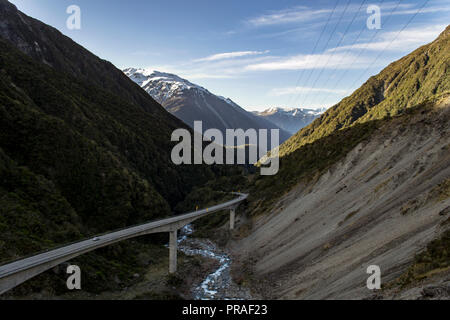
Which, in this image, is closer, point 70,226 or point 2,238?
point 2,238

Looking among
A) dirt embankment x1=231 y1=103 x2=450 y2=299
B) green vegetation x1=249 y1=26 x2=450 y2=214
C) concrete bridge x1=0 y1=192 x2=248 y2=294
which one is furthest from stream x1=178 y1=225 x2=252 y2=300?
green vegetation x1=249 y1=26 x2=450 y2=214

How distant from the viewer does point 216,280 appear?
3744 centimetres

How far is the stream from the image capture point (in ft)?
103

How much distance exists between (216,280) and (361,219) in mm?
18646

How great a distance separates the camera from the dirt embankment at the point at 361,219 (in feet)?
73.1

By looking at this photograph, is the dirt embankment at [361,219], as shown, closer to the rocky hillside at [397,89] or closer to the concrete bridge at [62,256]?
the concrete bridge at [62,256]

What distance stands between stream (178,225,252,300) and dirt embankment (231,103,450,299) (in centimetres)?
220

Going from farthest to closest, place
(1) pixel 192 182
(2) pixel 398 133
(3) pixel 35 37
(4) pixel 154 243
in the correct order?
1. (3) pixel 35 37
2. (1) pixel 192 182
3. (4) pixel 154 243
4. (2) pixel 398 133

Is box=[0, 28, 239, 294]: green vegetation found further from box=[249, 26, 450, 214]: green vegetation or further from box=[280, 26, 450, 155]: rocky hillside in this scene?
box=[280, 26, 450, 155]: rocky hillside

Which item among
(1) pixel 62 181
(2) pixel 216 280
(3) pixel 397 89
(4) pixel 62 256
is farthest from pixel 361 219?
(3) pixel 397 89

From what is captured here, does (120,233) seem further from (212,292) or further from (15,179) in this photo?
(15,179)

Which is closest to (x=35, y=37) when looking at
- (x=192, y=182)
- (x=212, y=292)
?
(x=192, y=182)
